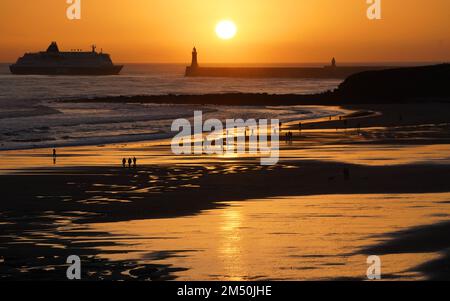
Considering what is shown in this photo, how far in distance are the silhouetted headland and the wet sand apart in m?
52.5

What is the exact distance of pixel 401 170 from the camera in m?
30.4

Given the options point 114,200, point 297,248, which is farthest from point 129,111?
point 297,248

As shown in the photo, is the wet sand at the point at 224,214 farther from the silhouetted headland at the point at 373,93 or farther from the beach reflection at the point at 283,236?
the silhouetted headland at the point at 373,93

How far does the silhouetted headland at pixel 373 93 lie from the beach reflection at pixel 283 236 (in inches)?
2531

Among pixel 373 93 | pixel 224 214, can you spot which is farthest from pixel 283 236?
pixel 373 93

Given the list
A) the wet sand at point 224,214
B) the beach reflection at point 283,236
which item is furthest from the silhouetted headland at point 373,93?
the beach reflection at point 283,236

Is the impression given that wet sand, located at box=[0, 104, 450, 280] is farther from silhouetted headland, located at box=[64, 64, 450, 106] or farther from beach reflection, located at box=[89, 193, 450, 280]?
silhouetted headland, located at box=[64, 64, 450, 106]

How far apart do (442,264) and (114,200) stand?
1086cm

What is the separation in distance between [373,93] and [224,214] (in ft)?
256

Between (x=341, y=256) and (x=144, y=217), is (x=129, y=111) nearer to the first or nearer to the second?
(x=144, y=217)

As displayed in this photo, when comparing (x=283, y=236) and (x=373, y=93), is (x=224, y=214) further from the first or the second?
(x=373, y=93)

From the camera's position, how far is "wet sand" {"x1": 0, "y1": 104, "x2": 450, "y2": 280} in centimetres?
1562

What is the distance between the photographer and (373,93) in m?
97.6

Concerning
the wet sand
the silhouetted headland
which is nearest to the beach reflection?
the wet sand
